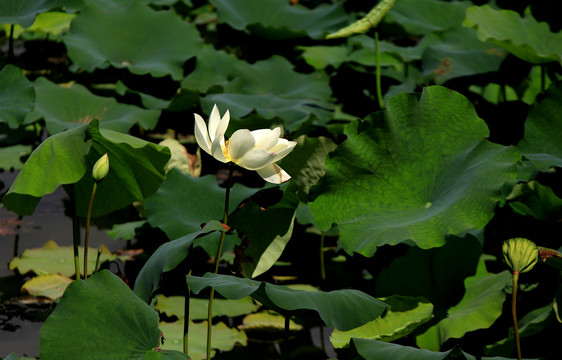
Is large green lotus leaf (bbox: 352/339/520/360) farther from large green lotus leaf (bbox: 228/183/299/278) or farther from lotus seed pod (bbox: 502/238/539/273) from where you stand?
large green lotus leaf (bbox: 228/183/299/278)

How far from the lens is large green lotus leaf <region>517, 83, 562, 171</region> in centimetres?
151

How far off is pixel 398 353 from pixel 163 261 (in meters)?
0.38

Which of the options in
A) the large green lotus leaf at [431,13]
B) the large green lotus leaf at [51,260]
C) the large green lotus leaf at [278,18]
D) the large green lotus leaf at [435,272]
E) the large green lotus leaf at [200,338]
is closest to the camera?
the large green lotus leaf at [200,338]

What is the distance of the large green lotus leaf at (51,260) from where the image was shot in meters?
1.58

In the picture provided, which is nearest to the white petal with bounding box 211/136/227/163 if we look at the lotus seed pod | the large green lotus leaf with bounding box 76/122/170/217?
the large green lotus leaf with bounding box 76/122/170/217

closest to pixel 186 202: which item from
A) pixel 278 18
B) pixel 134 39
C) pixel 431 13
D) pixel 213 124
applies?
pixel 213 124

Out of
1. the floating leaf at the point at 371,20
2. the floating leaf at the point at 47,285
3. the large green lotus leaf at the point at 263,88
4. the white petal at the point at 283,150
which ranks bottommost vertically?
the floating leaf at the point at 47,285

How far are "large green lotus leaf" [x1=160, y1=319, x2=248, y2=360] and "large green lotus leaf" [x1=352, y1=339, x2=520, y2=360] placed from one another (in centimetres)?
40

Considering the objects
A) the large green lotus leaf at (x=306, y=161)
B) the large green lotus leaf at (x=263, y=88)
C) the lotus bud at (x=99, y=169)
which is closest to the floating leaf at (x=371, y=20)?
the large green lotus leaf at (x=263, y=88)

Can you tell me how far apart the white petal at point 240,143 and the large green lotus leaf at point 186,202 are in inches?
14.8

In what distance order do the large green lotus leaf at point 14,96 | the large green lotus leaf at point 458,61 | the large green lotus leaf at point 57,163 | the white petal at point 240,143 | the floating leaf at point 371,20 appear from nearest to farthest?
the white petal at point 240,143 → the large green lotus leaf at point 57,163 → the large green lotus leaf at point 14,96 → the floating leaf at point 371,20 → the large green lotus leaf at point 458,61

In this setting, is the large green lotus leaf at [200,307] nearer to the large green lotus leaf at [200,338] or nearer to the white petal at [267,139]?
the large green lotus leaf at [200,338]

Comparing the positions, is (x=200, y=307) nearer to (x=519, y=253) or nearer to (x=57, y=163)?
(x=57, y=163)

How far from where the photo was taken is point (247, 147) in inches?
42.5
